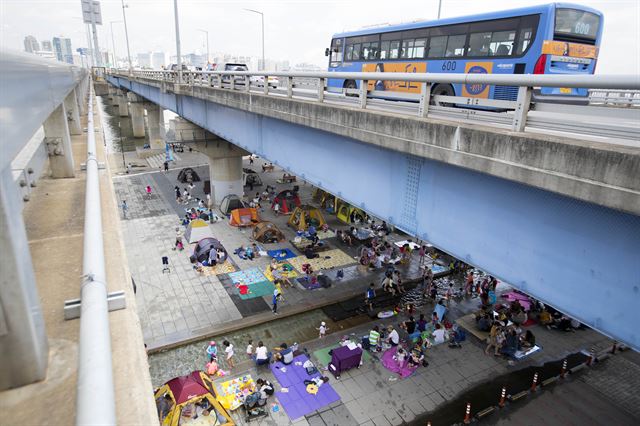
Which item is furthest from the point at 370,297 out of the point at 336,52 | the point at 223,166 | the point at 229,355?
the point at 223,166

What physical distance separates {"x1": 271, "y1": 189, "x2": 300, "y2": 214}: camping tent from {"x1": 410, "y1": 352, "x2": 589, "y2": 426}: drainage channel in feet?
57.7

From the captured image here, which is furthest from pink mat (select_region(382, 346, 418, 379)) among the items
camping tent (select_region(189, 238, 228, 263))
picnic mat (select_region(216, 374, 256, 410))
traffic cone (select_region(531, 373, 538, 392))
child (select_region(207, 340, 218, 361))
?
camping tent (select_region(189, 238, 228, 263))

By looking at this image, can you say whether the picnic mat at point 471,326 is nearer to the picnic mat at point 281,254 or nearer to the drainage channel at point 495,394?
the drainage channel at point 495,394

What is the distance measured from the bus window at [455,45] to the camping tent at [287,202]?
52.6 ft

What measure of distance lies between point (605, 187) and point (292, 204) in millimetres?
24717

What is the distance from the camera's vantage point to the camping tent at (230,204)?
2733 centimetres

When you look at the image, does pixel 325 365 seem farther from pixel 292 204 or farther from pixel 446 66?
pixel 292 204

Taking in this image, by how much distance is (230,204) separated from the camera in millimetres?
27391

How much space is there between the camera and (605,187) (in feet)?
14.3

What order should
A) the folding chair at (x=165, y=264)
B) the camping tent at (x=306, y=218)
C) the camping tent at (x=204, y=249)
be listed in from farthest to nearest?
1. the camping tent at (x=306, y=218)
2. the camping tent at (x=204, y=249)
3. the folding chair at (x=165, y=264)

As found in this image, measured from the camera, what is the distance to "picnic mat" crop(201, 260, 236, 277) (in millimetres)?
19359

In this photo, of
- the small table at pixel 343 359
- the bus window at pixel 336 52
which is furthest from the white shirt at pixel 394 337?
the bus window at pixel 336 52

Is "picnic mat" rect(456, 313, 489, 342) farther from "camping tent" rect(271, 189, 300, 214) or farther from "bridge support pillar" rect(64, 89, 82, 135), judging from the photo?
"bridge support pillar" rect(64, 89, 82, 135)

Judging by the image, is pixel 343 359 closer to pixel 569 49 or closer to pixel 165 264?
pixel 165 264
